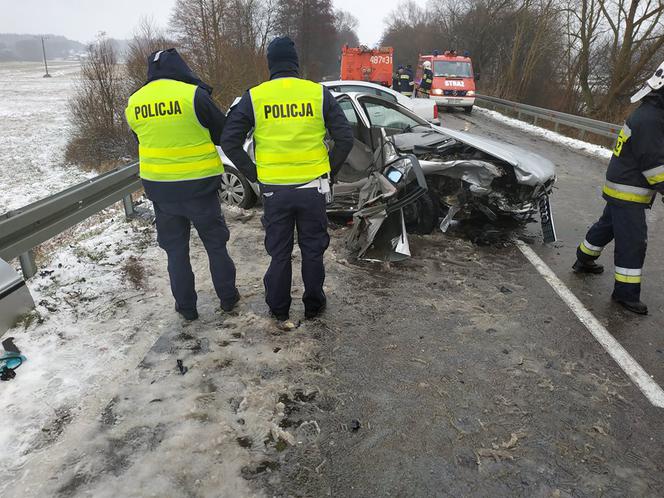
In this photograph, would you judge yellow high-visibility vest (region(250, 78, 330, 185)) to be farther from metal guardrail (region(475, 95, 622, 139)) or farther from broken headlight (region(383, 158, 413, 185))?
metal guardrail (region(475, 95, 622, 139))

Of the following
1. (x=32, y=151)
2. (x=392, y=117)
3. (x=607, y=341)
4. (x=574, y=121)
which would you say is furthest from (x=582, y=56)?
(x=32, y=151)

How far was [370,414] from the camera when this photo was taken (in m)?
2.61

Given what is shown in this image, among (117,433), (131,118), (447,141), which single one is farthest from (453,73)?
(117,433)

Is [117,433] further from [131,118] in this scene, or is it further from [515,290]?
[515,290]

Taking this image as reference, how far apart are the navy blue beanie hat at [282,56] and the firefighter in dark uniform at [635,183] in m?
2.60

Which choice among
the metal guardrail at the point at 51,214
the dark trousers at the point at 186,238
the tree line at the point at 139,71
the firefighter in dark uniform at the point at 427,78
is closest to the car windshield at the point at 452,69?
the firefighter in dark uniform at the point at 427,78

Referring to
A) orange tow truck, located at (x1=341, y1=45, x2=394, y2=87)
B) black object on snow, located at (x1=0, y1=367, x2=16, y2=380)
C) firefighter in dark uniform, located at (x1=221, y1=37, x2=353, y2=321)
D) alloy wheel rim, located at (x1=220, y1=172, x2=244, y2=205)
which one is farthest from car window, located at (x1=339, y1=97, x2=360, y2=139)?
orange tow truck, located at (x1=341, y1=45, x2=394, y2=87)

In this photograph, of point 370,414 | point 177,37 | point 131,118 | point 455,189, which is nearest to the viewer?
point 370,414

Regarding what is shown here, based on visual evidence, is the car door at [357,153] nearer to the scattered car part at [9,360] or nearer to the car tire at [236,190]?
the car tire at [236,190]

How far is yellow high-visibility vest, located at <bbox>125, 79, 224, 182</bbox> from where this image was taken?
3053 millimetres

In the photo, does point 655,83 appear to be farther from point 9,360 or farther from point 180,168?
point 9,360

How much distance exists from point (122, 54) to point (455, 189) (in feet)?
61.0

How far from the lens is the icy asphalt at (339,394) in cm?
221

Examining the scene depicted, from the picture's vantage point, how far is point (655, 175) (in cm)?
345
